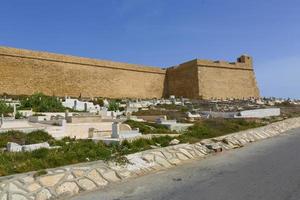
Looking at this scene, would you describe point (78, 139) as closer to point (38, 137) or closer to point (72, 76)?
point (38, 137)

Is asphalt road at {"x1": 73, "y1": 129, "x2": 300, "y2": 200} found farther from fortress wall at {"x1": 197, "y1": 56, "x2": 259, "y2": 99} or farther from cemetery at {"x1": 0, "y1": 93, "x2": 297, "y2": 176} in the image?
fortress wall at {"x1": 197, "y1": 56, "x2": 259, "y2": 99}

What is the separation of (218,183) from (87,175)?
7.52 feet

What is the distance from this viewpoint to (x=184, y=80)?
2089 inches

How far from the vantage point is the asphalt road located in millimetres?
5570

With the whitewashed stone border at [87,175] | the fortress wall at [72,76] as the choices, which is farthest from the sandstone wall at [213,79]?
the whitewashed stone border at [87,175]

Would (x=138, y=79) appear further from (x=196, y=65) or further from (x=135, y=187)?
(x=135, y=187)

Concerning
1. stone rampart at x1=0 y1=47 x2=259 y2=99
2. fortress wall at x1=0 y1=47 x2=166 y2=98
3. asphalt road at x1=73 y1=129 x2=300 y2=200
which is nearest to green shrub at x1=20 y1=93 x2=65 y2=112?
fortress wall at x1=0 y1=47 x2=166 y2=98

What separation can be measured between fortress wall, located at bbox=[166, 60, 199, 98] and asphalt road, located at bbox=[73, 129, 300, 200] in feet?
139

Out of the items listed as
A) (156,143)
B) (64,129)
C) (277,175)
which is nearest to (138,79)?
(64,129)

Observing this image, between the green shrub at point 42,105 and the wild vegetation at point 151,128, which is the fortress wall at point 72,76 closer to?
the green shrub at point 42,105

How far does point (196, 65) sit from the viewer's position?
51.0 meters

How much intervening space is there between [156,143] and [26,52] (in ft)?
106

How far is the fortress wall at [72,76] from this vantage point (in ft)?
124

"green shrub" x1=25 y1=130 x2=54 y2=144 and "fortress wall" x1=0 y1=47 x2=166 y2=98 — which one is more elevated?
"fortress wall" x1=0 y1=47 x2=166 y2=98
